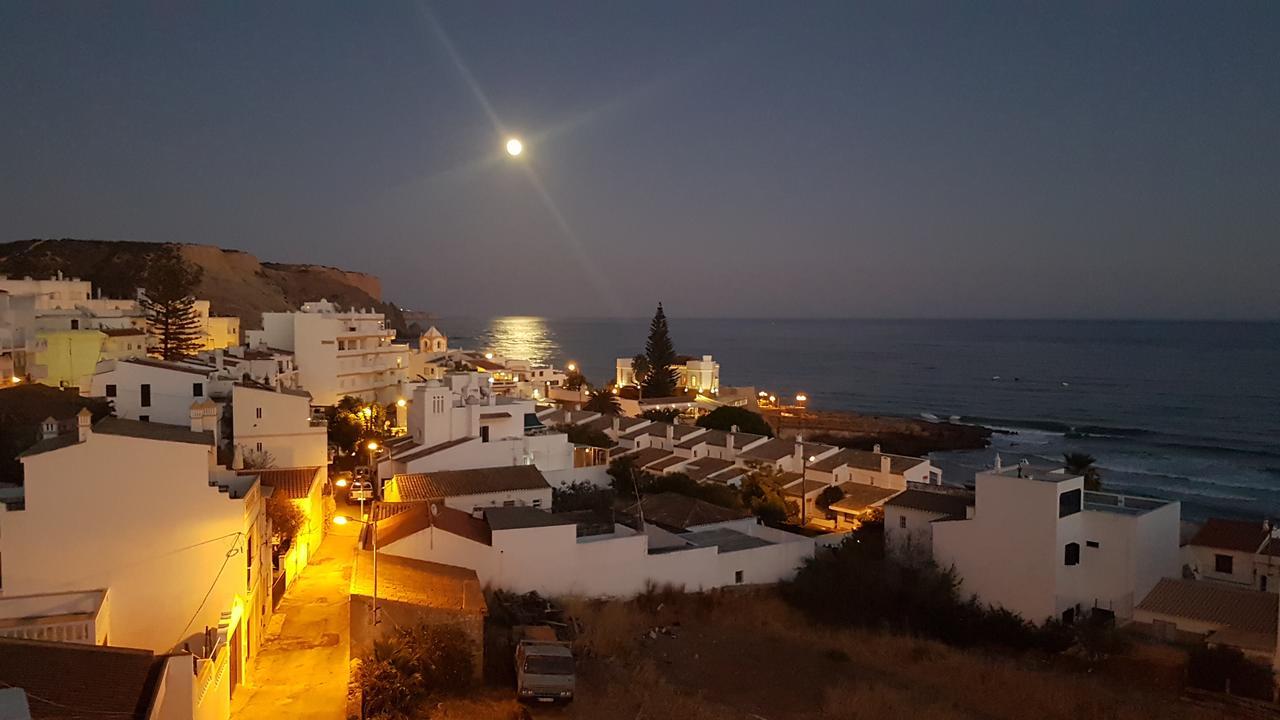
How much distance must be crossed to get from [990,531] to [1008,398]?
60.4 metres

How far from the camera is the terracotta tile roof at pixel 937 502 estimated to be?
1980cm

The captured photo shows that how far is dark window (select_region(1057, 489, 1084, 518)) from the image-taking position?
56.2 feet

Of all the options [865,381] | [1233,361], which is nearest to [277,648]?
[865,381]

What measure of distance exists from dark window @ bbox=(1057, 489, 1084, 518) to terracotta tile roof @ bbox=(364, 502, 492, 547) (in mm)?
11794

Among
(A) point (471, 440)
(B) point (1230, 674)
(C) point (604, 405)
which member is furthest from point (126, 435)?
(C) point (604, 405)

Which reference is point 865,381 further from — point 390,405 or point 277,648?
point 277,648

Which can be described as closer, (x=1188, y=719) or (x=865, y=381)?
(x=1188, y=719)

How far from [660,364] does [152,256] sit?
4463cm

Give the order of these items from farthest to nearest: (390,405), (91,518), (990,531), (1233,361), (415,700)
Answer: (1233,361)
(390,405)
(990,531)
(91,518)
(415,700)

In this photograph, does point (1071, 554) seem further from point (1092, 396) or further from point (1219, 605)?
point (1092, 396)

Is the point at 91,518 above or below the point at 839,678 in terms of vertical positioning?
above

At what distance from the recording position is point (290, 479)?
59.9 feet

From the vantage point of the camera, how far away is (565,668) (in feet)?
37.0

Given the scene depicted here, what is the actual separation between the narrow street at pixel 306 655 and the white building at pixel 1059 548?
530 inches
